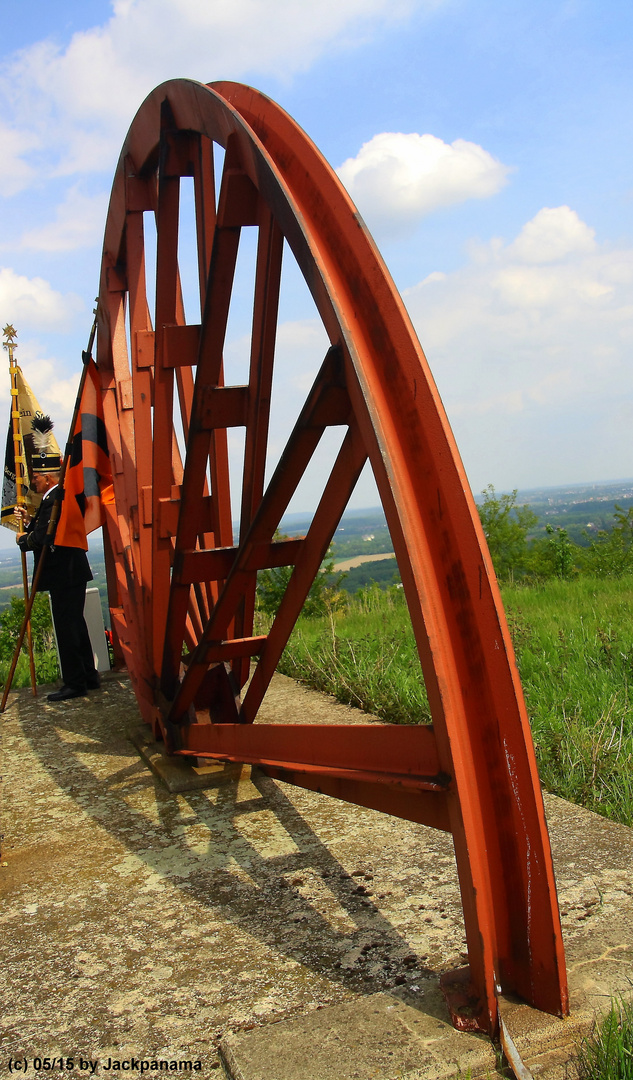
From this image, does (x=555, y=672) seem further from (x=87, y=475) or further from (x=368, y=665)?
(x=87, y=475)

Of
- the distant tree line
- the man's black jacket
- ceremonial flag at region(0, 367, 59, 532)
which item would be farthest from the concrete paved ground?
the distant tree line

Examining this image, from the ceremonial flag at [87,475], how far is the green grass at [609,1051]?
15.4 ft

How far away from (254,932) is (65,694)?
391 centimetres

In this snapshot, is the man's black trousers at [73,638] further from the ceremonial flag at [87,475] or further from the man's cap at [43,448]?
the man's cap at [43,448]

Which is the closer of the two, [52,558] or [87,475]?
[87,475]

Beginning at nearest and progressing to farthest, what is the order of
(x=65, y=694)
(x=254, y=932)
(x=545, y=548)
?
1. (x=254, y=932)
2. (x=65, y=694)
3. (x=545, y=548)

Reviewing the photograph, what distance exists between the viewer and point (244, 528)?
11.1ft

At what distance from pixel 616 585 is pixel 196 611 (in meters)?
4.55

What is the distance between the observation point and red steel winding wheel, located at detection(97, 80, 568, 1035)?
1.96 meters

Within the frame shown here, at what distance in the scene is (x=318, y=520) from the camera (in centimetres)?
302

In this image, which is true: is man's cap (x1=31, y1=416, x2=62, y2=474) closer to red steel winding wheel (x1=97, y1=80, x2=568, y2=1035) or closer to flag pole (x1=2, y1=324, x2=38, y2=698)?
flag pole (x1=2, y1=324, x2=38, y2=698)

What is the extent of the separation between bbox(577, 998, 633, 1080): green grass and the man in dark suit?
4.94 metres

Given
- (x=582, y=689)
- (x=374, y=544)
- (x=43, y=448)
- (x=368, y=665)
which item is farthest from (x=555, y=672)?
(x=374, y=544)

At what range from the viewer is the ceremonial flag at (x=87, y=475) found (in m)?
5.60
